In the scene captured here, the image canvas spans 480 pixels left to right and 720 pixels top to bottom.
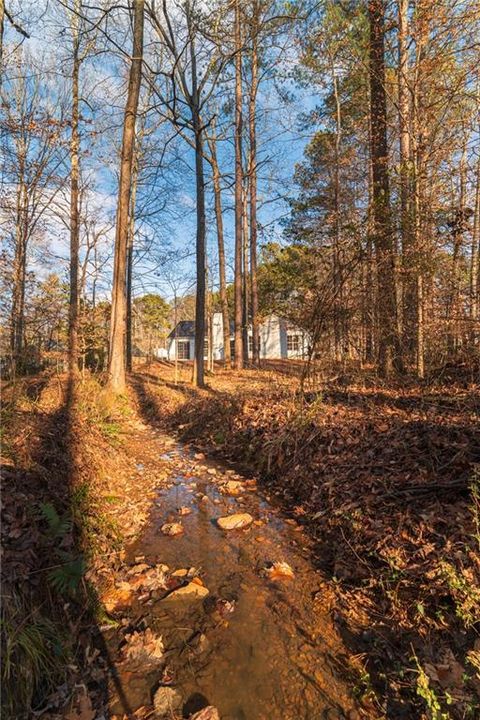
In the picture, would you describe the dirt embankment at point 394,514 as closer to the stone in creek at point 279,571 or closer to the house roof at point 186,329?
the stone in creek at point 279,571

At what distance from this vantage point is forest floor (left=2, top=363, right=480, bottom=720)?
2.09 m

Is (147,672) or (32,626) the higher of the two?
(32,626)

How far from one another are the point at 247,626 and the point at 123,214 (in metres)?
9.39

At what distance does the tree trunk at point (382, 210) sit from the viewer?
614 centimetres

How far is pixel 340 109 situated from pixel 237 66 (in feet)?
16.3

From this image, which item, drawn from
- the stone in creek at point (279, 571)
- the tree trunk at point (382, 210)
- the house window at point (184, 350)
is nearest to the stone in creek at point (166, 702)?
the stone in creek at point (279, 571)

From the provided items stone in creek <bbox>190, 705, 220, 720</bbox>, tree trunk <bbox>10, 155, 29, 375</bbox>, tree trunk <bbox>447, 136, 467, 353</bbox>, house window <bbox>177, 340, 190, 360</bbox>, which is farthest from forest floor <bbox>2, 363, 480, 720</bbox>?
house window <bbox>177, 340, 190, 360</bbox>

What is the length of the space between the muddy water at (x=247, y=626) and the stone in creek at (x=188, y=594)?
0.10 feet

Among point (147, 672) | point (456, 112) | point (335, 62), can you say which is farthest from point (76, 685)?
point (335, 62)

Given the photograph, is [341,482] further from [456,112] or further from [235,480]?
[456,112]

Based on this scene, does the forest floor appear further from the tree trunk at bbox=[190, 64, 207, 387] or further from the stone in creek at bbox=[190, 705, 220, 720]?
the tree trunk at bbox=[190, 64, 207, 387]

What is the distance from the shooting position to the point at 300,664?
7.57ft

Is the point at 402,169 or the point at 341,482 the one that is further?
the point at 402,169

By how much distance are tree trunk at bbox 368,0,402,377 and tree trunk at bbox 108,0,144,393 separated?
18.6 feet
